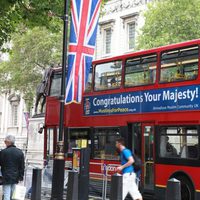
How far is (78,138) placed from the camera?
17344 mm

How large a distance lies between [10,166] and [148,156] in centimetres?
551

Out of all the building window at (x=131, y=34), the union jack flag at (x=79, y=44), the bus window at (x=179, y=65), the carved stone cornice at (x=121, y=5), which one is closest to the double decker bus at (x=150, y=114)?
the bus window at (x=179, y=65)

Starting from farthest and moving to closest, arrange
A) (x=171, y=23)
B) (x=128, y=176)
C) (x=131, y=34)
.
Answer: (x=131, y=34) < (x=171, y=23) < (x=128, y=176)

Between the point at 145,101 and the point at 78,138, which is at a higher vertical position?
the point at 145,101

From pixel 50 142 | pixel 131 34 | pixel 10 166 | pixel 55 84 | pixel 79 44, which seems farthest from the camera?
pixel 131 34

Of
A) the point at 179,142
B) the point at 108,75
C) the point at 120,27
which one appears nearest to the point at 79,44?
the point at 179,142

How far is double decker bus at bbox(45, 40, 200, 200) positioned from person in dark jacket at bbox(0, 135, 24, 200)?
5029 mm

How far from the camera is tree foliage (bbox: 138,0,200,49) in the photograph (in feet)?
86.7

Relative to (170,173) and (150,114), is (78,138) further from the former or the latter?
(170,173)

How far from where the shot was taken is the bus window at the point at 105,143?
1571 cm

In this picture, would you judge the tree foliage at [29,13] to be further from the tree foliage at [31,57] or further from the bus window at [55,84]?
the tree foliage at [31,57]

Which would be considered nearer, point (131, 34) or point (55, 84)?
point (55, 84)

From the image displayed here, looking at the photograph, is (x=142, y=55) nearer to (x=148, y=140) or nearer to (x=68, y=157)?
(x=148, y=140)

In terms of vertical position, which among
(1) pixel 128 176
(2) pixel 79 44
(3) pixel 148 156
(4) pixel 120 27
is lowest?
(1) pixel 128 176
